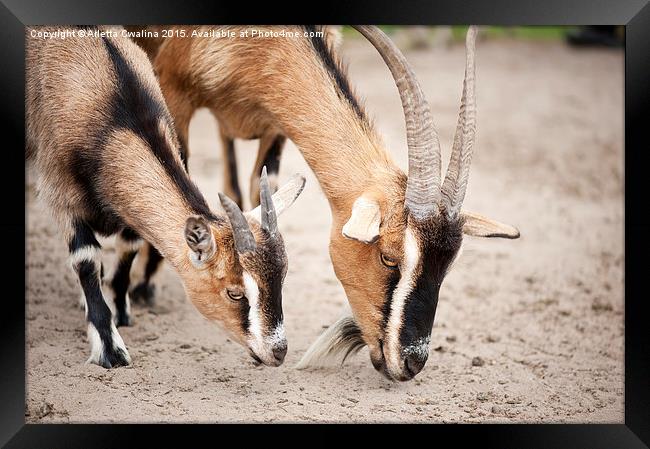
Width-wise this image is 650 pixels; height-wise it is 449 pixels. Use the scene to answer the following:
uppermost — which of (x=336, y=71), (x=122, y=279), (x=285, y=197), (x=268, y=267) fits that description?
(x=336, y=71)

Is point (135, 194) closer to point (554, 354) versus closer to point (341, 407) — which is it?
point (341, 407)

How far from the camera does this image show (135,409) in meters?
5.05

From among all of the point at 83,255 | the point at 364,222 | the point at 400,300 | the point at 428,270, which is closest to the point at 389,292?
the point at 400,300

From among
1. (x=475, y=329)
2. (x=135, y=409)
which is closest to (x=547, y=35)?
(x=475, y=329)

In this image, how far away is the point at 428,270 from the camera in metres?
4.81

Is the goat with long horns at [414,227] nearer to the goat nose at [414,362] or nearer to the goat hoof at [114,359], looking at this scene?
the goat nose at [414,362]

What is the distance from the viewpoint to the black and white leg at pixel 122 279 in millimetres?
5809

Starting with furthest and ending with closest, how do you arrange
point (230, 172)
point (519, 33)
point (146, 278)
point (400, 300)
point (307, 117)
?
1. point (519, 33)
2. point (230, 172)
3. point (146, 278)
4. point (307, 117)
5. point (400, 300)

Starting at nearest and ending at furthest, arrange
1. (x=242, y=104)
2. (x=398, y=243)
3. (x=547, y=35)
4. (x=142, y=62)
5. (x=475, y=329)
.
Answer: (x=398, y=243), (x=142, y=62), (x=242, y=104), (x=475, y=329), (x=547, y=35)

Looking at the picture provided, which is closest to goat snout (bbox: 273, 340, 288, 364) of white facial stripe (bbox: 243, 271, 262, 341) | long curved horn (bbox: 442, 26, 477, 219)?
white facial stripe (bbox: 243, 271, 262, 341)

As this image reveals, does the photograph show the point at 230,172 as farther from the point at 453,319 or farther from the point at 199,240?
the point at 199,240

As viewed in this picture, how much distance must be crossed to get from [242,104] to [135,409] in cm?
217
